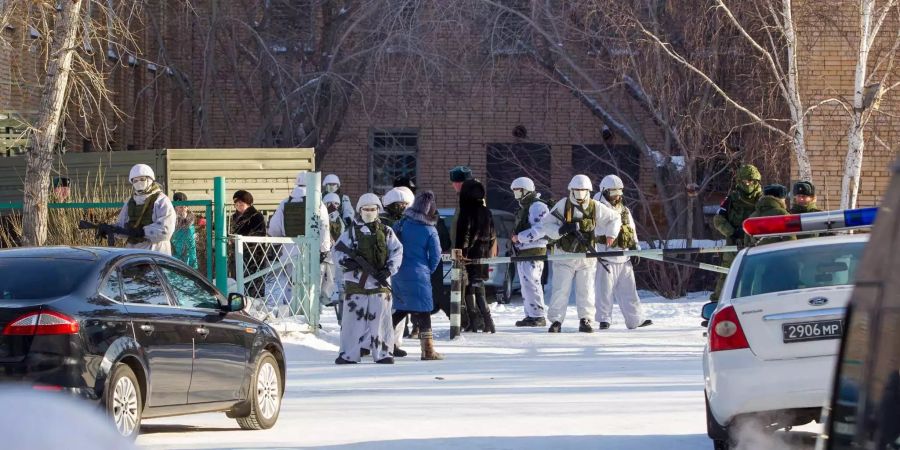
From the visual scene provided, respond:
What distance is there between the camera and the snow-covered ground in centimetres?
1022

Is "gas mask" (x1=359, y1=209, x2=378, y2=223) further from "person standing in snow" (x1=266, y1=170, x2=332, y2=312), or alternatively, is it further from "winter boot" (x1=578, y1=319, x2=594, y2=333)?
"winter boot" (x1=578, y1=319, x2=594, y2=333)

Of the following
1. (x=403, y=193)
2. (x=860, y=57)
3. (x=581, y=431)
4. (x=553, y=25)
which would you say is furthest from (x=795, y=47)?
(x=581, y=431)

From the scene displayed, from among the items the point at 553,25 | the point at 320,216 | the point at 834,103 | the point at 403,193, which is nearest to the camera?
the point at 403,193

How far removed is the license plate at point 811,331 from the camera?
8539 mm

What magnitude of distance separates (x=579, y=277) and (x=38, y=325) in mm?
11466

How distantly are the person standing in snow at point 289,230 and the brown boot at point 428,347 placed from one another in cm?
282

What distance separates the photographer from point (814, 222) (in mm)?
8055

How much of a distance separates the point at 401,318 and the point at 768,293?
8099mm

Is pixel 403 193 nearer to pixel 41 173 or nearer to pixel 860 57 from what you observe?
pixel 41 173

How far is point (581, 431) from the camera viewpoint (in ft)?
34.8

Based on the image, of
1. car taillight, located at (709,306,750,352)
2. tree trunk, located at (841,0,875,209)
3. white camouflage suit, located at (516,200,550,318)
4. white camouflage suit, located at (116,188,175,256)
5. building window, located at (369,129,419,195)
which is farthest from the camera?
building window, located at (369,129,419,195)

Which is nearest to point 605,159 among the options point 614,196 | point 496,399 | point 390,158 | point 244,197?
point 390,158

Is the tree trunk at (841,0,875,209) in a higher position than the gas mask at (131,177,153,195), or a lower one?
higher

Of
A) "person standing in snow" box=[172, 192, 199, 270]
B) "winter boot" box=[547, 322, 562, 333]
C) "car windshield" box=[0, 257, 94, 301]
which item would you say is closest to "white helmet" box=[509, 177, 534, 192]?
"winter boot" box=[547, 322, 562, 333]
